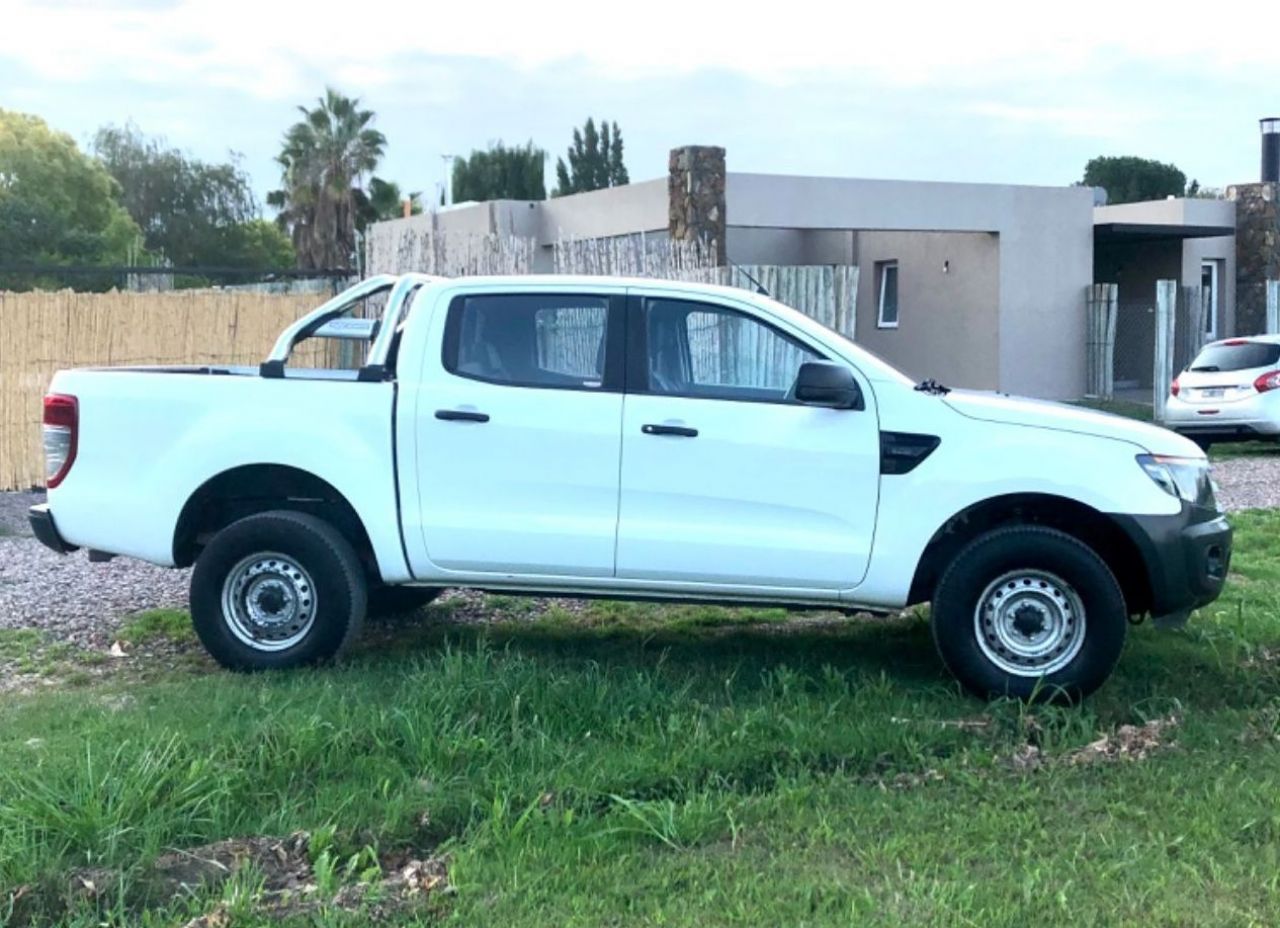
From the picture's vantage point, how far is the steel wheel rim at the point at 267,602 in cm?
679

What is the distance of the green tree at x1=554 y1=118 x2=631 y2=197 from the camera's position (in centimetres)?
5281

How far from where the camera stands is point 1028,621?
6.25 m

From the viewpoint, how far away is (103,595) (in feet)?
28.7

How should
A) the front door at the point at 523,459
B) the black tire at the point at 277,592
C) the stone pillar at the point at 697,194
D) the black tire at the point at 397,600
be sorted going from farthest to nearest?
the stone pillar at the point at 697,194 → the black tire at the point at 397,600 → the black tire at the point at 277,592 → the front door at the point at 523,459

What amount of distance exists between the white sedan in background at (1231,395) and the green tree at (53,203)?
91.0ft

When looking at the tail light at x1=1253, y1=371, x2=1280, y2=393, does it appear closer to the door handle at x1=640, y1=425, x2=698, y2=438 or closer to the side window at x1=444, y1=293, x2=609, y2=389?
the side window at x1=444, y1=293, x2=609, y2=389

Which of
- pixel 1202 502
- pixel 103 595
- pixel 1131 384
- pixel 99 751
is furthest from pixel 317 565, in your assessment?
pixel 1131 384

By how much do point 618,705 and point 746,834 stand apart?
4.16 ft

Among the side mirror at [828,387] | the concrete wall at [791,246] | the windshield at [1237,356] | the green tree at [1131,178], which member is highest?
the green tree at [1131,178]

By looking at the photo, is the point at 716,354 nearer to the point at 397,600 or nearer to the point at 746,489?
the point at 746,489

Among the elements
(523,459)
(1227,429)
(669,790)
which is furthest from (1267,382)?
(669,790)

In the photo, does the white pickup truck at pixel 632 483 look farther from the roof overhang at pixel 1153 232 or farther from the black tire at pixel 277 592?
the roof overhang at pixel 1153 232

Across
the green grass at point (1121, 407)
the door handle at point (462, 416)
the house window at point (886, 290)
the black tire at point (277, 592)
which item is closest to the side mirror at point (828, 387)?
the door handle at point (462, 416)

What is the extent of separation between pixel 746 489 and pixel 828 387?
0.56 metres
